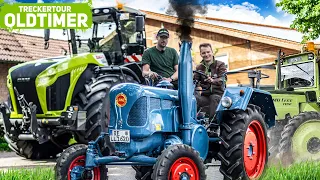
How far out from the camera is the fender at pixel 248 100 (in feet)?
22.9

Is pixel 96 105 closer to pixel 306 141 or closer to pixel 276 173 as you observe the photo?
pixel 306 141

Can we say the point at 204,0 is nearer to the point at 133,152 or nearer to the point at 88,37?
the point at 133,152

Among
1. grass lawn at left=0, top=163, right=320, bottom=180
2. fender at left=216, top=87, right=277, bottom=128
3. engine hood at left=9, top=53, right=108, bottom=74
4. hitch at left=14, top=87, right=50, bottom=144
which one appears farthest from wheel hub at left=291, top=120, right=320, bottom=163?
hitch at left=14, top=87, right=50, bottom=144

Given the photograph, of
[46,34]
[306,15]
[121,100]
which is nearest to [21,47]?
[306,15]

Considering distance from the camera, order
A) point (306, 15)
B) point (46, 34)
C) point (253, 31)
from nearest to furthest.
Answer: point (46, 34) → point (306, 15) → point (253, 31)

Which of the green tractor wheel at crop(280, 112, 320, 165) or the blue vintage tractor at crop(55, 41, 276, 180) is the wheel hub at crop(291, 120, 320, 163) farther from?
the blue vintage tractor at crop(55, 41, 276, 180)

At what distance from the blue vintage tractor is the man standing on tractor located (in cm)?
22

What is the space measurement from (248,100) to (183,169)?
1.69 meters

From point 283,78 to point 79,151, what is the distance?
19.7ft

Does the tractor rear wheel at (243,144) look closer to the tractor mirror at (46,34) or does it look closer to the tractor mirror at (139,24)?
the tractor mirror at (139,24)

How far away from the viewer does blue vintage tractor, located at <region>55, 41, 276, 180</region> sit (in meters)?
5.95

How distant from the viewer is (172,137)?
6.40 metres

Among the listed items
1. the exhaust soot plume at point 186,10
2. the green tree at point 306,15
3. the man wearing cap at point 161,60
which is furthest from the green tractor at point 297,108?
the green tree at point 306,15

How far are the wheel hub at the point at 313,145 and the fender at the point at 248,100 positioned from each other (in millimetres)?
1289
